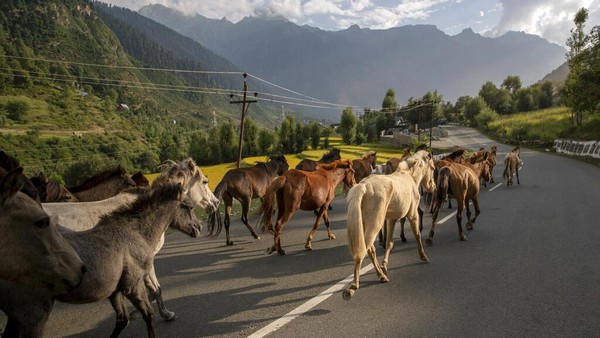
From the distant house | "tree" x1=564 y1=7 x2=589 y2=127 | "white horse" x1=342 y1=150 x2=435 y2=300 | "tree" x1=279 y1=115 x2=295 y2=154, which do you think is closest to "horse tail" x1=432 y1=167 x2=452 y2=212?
"white horse" x1=342 y1=150 x2=435 y2=300

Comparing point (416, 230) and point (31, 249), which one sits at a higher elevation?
point (31, 249)

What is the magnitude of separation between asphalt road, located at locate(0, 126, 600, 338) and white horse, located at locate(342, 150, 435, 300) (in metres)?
0.42

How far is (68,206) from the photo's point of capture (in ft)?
14.8

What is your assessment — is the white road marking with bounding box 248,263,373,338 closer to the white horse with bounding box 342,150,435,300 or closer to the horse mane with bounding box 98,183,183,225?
the white horse with bounding box 342,150,435,300

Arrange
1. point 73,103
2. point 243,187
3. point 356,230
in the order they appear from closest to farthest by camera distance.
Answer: point 356,230 < point 243,187 < point 73,103

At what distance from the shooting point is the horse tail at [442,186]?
812 centimetres

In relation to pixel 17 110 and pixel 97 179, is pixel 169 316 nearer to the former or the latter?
pixel 97 179

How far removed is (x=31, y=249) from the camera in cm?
262

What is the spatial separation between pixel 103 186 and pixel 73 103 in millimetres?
120012

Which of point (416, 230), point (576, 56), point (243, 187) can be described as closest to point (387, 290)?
point (416, 230)

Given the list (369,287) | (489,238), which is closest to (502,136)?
(489,238)

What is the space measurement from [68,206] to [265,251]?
383 centimetres

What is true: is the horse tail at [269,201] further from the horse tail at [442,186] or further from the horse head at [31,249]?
the horse head at [31,249]

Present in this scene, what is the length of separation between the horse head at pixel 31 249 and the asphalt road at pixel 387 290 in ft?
5.68
